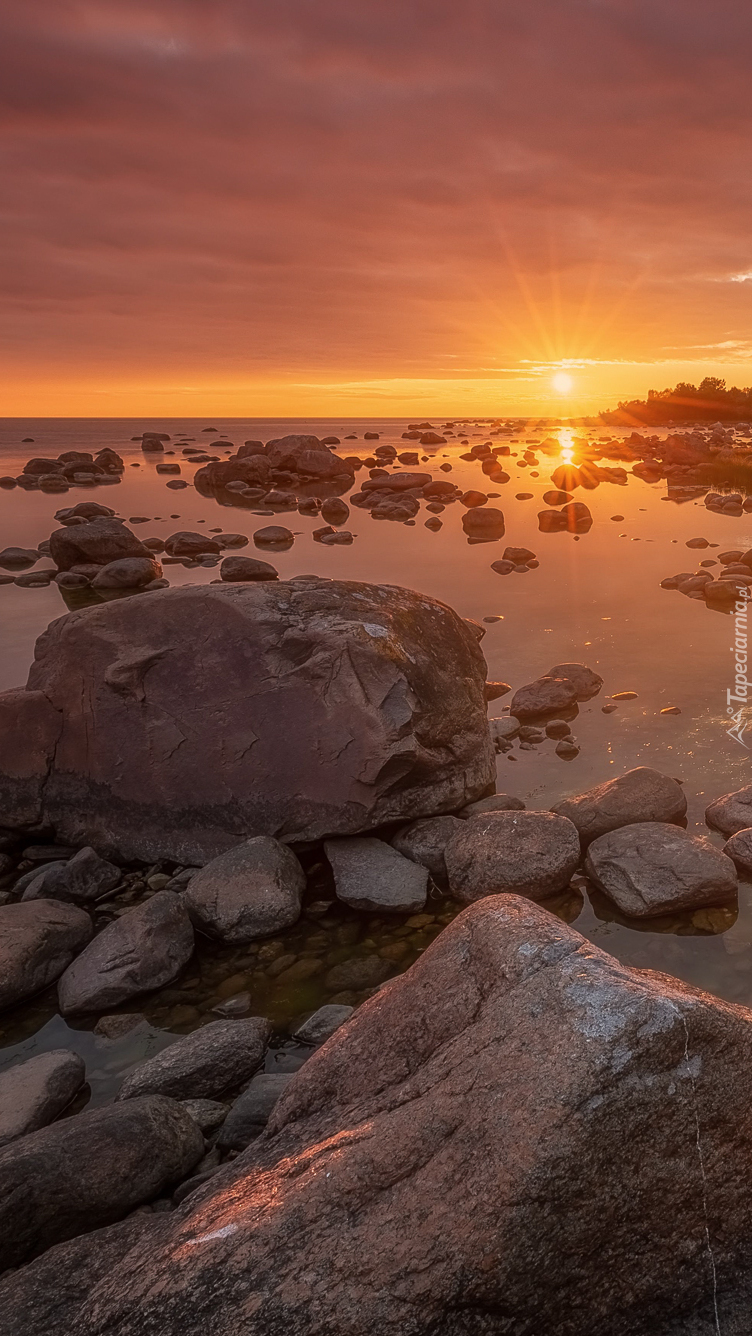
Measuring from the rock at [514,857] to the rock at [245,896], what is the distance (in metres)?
1.58

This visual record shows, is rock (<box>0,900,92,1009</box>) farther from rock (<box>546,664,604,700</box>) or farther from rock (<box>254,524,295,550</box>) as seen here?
rock (<box>254,524,295,550</box>)

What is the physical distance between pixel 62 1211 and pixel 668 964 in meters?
4.71

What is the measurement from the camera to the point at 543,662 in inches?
545

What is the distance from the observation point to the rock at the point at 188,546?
80.8 ft

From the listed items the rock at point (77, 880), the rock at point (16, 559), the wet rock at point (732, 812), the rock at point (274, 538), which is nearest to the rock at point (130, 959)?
the rock at point (77, 880)

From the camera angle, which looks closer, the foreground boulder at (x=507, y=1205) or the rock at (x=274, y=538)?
the foreground boulder at (x=507, y=1205)

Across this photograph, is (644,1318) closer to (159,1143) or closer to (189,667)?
(159,1143)

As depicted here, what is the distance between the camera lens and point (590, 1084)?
10.2ft

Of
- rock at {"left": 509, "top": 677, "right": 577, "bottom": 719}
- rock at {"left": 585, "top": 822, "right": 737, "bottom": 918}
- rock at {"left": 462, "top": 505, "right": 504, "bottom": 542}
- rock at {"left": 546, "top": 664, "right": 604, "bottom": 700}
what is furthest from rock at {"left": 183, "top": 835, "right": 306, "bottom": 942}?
rock at {"left": 462, "top": 505, "right": 504, "bottom": 542}

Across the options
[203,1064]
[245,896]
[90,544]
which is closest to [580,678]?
[245,896]

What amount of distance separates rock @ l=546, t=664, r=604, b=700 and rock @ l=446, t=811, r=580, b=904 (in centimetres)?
468

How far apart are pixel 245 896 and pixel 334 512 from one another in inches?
1039

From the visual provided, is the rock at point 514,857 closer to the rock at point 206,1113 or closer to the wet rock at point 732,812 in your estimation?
the wet rock at point 732,812

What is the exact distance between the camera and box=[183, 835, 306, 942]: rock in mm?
7121
